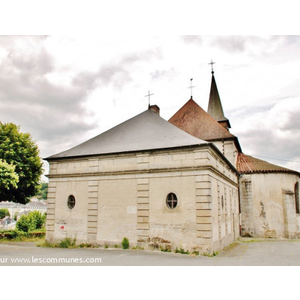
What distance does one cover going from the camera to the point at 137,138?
15.2 m

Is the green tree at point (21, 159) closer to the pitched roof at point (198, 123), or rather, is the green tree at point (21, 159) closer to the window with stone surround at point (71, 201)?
the window with stone surround at point (71, 201)

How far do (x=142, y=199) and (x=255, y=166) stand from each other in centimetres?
1579

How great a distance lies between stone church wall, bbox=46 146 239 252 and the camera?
12.6 metres

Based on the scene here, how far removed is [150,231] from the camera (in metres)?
13.2

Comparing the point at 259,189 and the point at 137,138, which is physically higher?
the point at 137,138

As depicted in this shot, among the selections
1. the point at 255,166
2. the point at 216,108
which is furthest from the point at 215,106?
the point at 255,166

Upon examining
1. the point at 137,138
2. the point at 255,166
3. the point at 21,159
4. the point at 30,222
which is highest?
the point at 21,159

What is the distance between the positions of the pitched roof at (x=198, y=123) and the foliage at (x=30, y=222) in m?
17.0

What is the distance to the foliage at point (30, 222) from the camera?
26797mm

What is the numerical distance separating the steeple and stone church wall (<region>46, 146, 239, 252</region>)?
48.9 feet

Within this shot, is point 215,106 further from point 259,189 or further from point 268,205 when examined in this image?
point 268,205

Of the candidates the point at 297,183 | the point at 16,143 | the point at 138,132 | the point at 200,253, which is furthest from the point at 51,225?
the point at 297,183

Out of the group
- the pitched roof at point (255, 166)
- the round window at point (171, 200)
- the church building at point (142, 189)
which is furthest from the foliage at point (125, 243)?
the pitched roof at point (255, 166)

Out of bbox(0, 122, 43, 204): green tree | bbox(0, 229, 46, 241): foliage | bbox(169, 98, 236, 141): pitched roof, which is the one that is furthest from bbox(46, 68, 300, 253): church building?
bbox(0, 229, 46, 241): foliage
